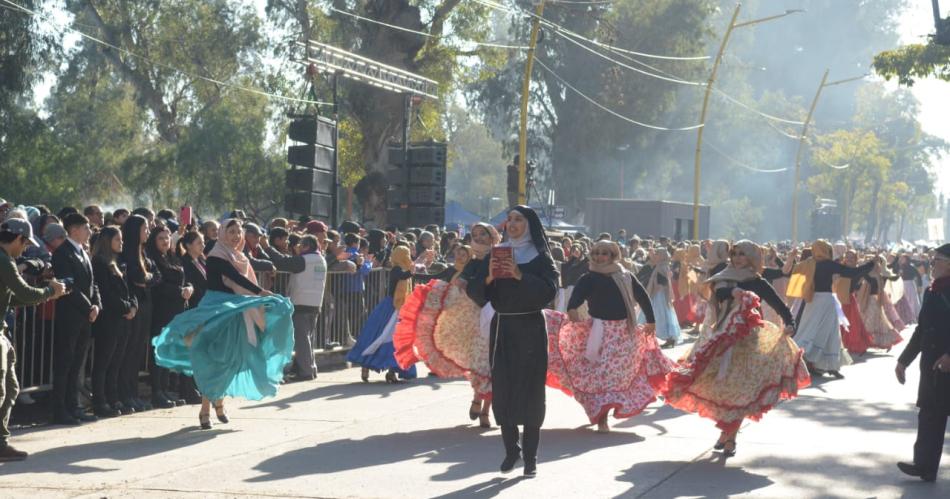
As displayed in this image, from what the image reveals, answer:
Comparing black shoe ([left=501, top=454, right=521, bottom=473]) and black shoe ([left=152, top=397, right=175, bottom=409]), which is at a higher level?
black shoe ([left=501, top=454, right=521, bottom=473])

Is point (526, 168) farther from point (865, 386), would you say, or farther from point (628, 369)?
point (628, 369)

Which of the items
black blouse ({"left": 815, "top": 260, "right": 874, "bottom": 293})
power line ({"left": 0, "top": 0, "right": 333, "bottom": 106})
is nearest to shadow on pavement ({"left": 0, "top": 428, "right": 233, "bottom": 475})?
black blouse ({"left": 815, "top": 260, "right": 874, "bottom": 293})

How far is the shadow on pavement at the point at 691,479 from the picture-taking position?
326 inches

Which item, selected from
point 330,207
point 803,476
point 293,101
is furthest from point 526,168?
point 803,476

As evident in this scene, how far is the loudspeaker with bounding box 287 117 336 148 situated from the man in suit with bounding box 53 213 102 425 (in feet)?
30.7

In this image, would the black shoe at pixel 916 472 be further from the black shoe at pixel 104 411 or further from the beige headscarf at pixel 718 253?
the black shoe at pixel 104 411

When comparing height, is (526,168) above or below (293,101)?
below

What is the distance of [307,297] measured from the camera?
49.9 feet

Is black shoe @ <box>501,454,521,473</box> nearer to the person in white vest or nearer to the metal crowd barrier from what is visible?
the metal crowd barrier

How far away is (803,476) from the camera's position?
29.4ft

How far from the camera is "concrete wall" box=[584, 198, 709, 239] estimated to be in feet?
150

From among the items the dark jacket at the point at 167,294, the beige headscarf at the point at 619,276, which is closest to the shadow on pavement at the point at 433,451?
the beige headscarf at the point at 619,276

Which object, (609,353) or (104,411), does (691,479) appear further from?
(104,411)

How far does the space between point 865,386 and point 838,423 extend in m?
4.02
